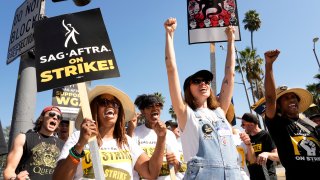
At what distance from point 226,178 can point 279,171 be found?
19.3m

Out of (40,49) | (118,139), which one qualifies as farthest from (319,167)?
(40,49)

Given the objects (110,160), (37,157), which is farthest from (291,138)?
(37,157)

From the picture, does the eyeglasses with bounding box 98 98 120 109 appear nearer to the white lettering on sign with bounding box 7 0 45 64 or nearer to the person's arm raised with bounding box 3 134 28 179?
the person's arm raised with bounding box 3 134 28 179

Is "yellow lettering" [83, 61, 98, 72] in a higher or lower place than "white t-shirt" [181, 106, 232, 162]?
higher

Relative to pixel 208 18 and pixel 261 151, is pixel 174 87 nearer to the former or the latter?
pixel 208 18

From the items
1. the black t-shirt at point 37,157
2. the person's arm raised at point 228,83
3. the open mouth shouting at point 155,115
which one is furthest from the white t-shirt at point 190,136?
the black t-shirt at point 37,157

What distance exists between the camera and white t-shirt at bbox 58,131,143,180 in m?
2.54

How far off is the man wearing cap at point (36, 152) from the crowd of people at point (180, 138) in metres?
0.01

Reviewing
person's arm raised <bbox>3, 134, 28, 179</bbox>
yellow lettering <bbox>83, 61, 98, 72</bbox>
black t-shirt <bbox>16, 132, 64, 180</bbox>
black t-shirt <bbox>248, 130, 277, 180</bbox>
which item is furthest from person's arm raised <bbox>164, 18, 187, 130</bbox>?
black t-shirt <bbox>248, 130, 277, 180</bbox>

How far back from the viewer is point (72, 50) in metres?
2.68

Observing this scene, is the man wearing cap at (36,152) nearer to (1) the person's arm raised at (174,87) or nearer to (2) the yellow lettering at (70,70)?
(2) the yellow lettering at (70,70)

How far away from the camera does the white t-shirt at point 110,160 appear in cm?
254

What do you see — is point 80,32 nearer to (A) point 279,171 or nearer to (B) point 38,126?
(B) point 38,126

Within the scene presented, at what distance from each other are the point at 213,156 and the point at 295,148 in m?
1.28
